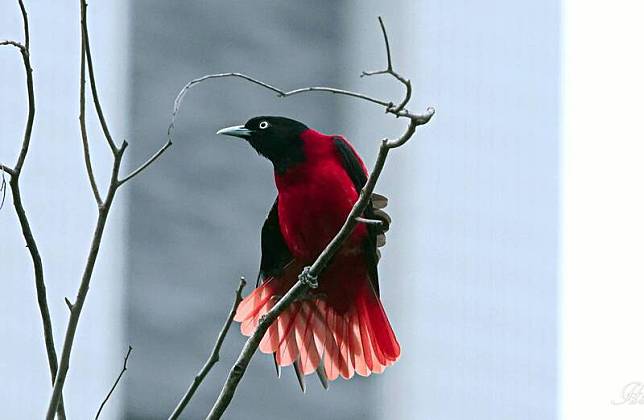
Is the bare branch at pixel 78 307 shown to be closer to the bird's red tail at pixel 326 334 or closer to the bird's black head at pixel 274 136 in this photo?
the bird's red tail at pixel 326 334

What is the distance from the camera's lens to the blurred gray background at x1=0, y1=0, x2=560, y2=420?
848 cm

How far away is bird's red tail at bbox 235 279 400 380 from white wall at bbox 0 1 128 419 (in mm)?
3963

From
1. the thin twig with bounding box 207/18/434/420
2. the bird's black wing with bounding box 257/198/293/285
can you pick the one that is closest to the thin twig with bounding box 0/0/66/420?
the thin twig with bounding box 207/18/434/420

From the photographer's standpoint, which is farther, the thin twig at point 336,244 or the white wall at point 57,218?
the white wall at point 57,218

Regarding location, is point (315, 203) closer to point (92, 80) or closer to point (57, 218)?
point (92, 80)

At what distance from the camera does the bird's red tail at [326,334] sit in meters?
4.11

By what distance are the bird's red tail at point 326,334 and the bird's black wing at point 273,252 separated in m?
0.05

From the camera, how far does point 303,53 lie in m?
9.18

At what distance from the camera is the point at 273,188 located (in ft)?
29.7

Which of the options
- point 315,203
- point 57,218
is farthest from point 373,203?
point 57,218

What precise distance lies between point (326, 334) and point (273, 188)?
4857 millimetres

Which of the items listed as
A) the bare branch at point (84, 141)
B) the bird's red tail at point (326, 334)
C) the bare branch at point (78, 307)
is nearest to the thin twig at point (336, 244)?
the bare branch at point (78, 307)

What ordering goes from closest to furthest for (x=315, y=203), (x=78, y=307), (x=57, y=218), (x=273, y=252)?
(x=78, y=307) < (x=315, y=203) < (x=273, y=252) < (x=57, y=218)

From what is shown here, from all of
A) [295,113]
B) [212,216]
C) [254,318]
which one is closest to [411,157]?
[295,113]
